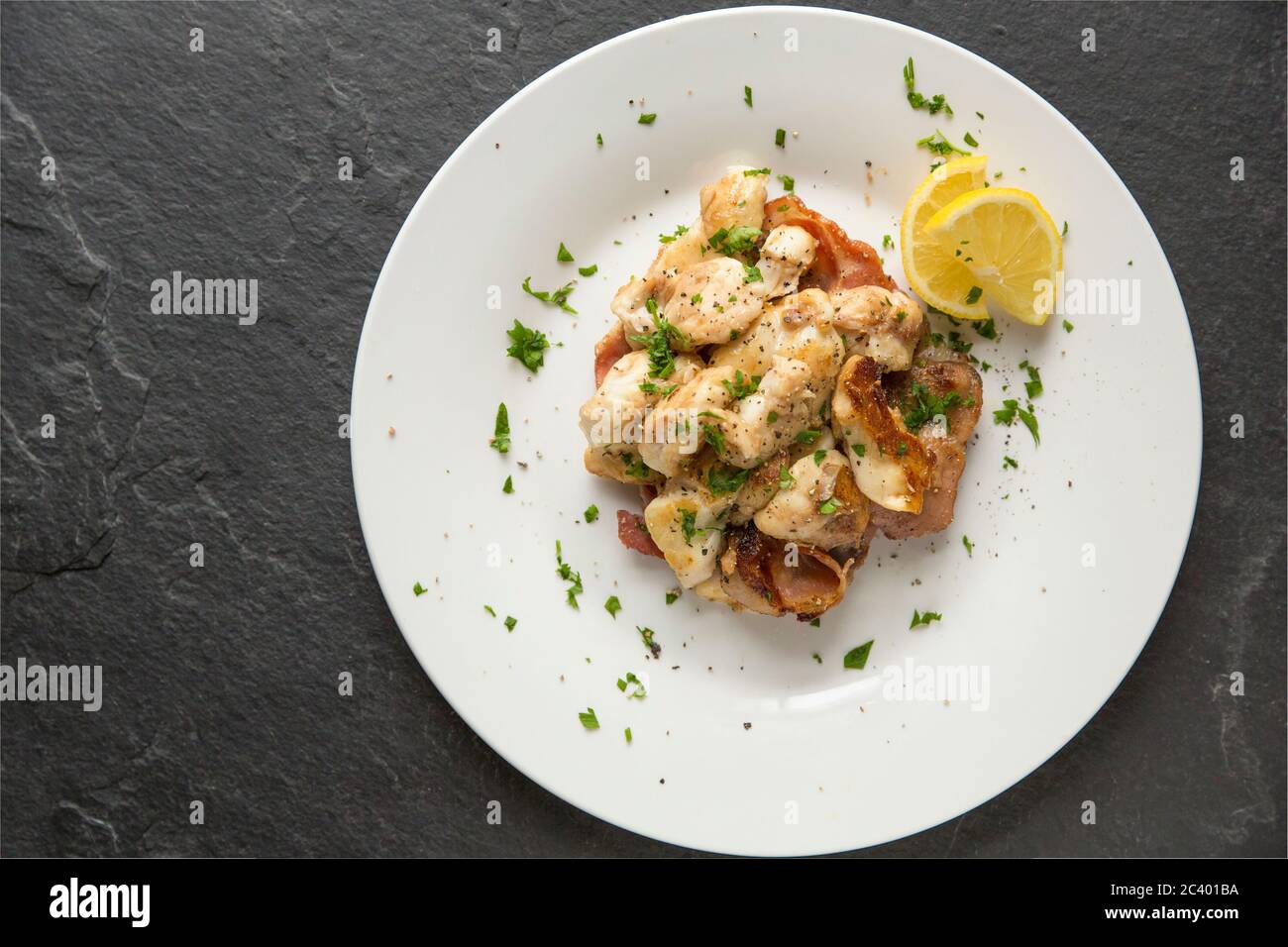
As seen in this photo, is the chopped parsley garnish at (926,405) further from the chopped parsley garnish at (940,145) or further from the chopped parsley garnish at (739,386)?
the chopped parsley garnish at (940,145)

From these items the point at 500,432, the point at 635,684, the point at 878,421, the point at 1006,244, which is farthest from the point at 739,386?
the point at 635,684

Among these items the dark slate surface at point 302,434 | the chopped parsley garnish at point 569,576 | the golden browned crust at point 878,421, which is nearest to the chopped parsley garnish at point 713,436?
the golden browned crust at point 878,421

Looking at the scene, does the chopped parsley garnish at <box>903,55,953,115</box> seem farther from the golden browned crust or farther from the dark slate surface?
the golden browned crust

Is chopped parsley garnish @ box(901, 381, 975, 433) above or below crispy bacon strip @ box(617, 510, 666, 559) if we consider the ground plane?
above

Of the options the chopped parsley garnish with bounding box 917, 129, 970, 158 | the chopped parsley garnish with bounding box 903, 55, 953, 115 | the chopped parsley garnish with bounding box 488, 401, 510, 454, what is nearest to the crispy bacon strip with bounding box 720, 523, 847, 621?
the chopped parsley garnish with bounding box 488, 401, 510, 454
